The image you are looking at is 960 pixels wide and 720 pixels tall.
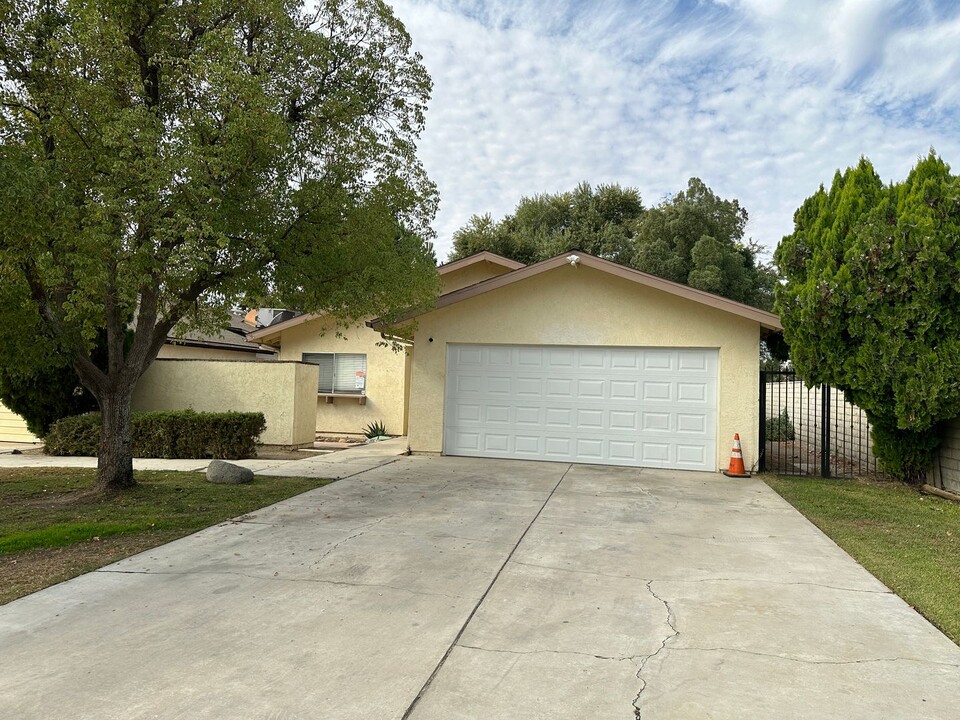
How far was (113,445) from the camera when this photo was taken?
8.72m

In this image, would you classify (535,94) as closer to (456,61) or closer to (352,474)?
(456,61)

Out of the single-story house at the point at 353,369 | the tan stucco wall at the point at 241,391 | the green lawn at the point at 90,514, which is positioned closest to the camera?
the green lawn at the point at 90,514

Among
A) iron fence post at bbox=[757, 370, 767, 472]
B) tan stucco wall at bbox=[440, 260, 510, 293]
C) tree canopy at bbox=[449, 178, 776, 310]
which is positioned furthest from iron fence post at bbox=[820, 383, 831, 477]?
tree canopy at bbox=[449, 178, 776, 310]

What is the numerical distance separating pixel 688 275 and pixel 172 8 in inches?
950

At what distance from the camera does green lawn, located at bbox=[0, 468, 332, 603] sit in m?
5.64

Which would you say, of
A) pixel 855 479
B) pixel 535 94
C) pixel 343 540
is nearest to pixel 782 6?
pixel 535 94

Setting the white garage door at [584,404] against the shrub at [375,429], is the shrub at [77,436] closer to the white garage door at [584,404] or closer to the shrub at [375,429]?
the shrub at [375,429]

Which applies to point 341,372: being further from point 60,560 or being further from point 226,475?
point 60,560

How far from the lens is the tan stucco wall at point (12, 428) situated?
15327 mm

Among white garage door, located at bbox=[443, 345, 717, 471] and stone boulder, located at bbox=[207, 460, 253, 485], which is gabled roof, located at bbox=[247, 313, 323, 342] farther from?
stone boulder, located at bbox=[207, 460, 253, 485]

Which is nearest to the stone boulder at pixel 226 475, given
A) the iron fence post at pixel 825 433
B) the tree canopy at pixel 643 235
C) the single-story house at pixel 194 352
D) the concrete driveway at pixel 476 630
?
the concrete driveway at pixel 476 630

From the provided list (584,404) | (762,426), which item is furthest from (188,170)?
(762,426)

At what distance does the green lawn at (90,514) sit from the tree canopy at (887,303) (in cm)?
813

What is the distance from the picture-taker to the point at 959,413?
9.15m
